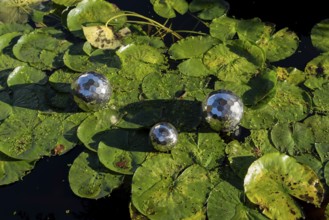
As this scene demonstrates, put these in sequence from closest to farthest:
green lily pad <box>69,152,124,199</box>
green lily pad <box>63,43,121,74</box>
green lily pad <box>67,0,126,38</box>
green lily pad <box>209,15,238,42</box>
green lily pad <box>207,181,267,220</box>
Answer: green lily pad <box>207,181,267,220</box> < green lily pad <box>69,152,124,199</box> < green lily pad <box>63,43,121,74</box> < green lily pad <box>209,15,238,42</box> < green lily pad <box>67,0,126,38</box>

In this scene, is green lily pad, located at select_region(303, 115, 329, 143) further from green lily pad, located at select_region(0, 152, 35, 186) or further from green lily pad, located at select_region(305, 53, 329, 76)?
green lily pad, located at select_region(0, 152, 35, 186)

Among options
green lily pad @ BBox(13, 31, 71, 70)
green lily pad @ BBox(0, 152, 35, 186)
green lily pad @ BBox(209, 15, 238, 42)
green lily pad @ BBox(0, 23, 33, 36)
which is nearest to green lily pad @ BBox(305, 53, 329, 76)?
green lily pad @ BBox(209, 15, 238, 42)

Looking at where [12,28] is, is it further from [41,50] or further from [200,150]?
[200,150]

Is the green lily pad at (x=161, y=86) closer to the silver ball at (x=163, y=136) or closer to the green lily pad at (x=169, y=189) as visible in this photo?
the silver ball at (x=163, y=136)

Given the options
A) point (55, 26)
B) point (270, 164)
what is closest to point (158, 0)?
point (55, 26)

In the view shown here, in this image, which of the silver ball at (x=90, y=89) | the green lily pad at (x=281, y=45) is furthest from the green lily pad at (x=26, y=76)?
the green lily pad at (x=281, y=45)

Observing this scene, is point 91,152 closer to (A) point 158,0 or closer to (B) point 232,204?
(B) point 232,204
